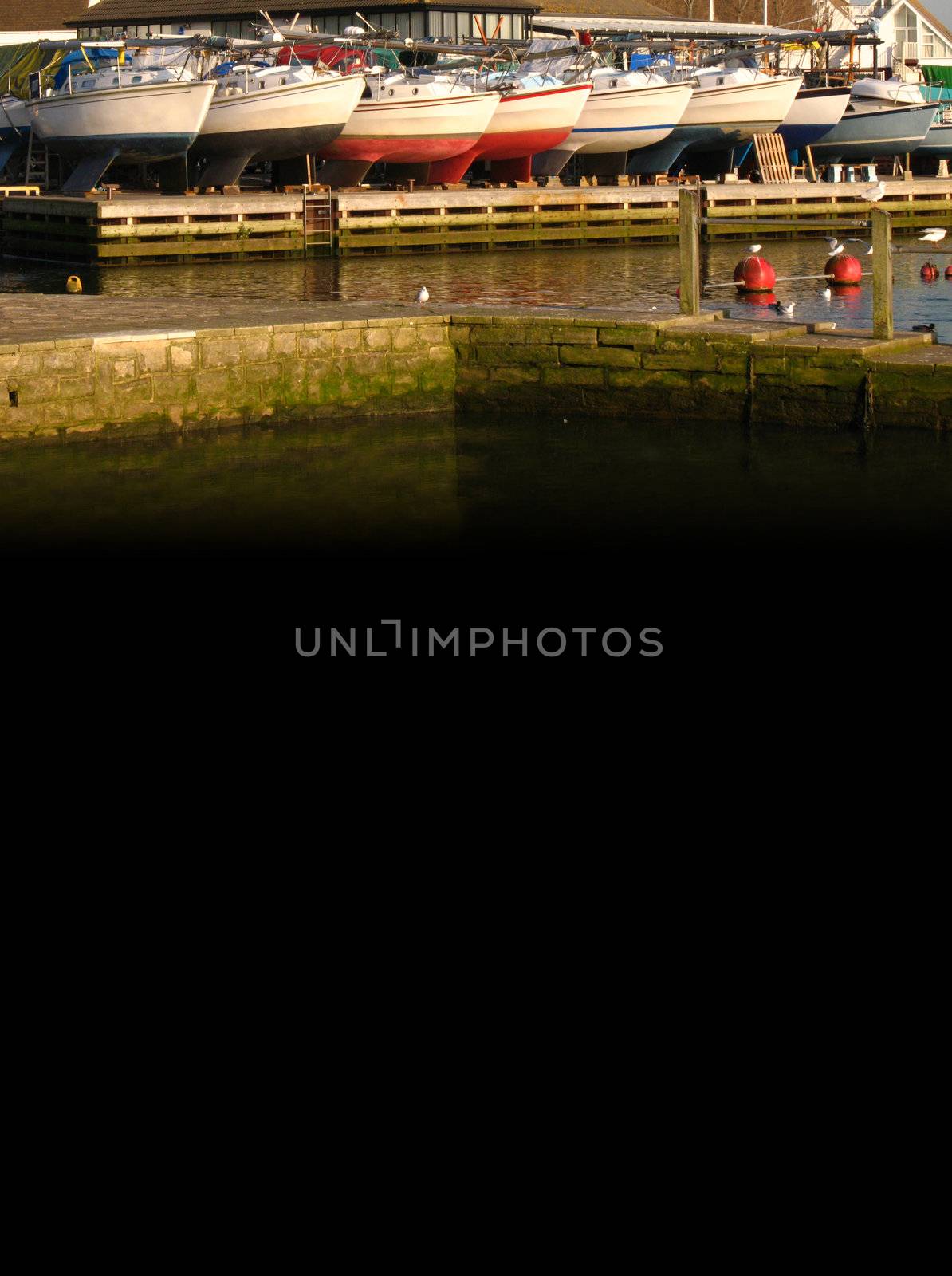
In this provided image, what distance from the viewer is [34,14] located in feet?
191

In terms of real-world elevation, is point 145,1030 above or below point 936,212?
below

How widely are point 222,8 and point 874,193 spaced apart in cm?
2560

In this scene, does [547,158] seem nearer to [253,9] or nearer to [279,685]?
[253,9]

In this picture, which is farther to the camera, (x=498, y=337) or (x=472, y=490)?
(x=498, y=337)

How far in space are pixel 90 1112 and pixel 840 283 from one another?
19.7m

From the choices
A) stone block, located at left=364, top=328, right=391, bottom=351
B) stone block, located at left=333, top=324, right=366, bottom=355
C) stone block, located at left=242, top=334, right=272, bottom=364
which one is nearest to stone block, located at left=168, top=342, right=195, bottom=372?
stone block, located at left=242, top=334, right=272, bottom=364

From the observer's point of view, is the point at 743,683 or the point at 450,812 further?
the point at 743,683

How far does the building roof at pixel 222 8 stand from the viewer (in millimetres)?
49844

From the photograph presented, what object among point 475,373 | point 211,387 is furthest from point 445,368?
point 211,387

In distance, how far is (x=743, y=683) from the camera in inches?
334

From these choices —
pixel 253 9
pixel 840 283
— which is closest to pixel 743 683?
pixel 840 283

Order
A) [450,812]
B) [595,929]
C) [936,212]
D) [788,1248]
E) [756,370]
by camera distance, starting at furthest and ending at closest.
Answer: [936,212] → [756,370] → [450,812] → [595,929] → [788,1248]

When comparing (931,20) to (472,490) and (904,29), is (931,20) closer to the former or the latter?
(904,29)

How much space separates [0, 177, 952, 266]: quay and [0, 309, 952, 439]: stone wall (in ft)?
47.2
